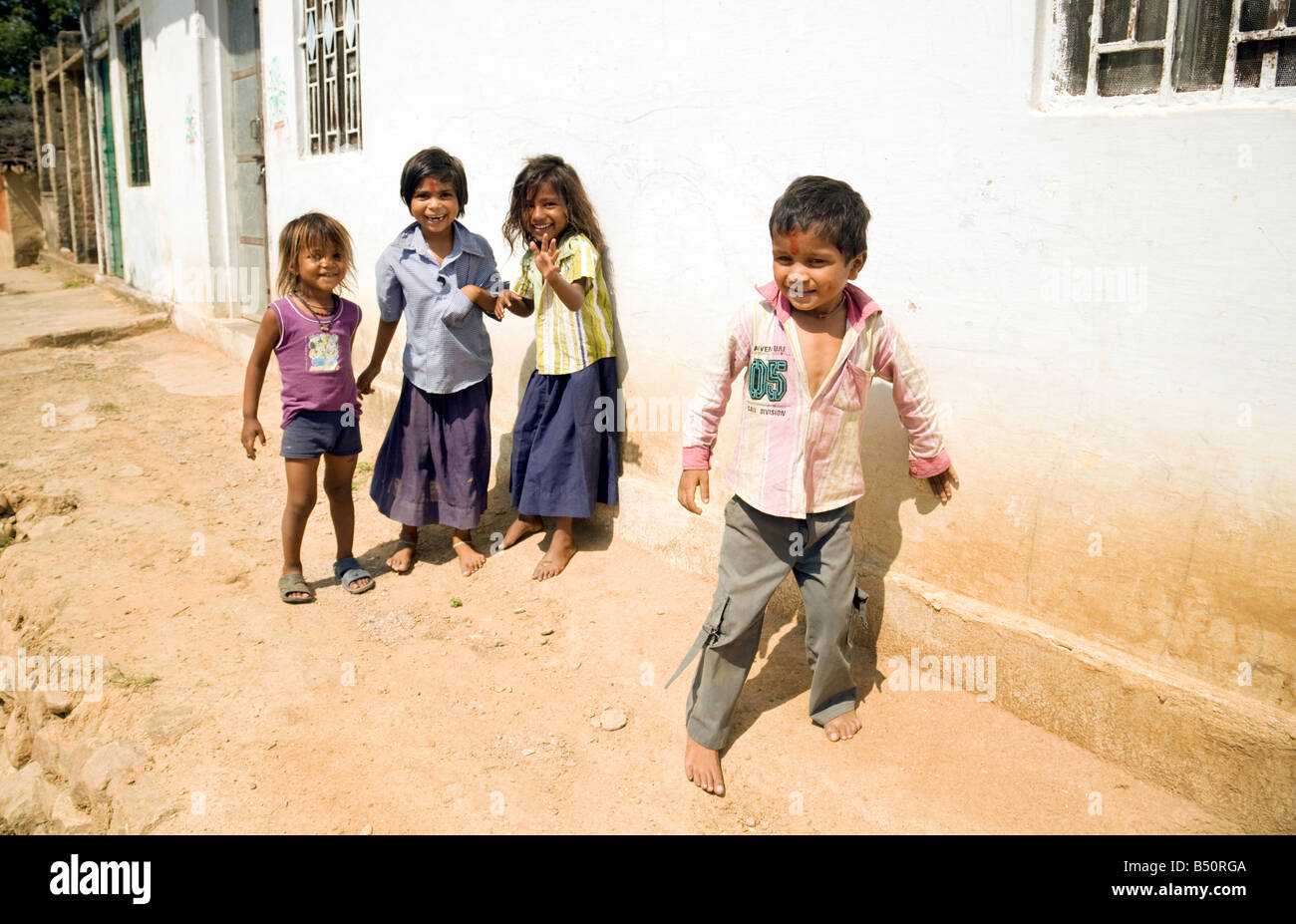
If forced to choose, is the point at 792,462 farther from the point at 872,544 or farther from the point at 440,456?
the point at 440,456

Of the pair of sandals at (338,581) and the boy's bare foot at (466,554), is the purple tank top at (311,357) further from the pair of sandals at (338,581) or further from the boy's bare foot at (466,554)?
the boy's bare foot at (466,554)

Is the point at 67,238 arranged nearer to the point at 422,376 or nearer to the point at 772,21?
the point at 422,376

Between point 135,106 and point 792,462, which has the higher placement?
point 135,106

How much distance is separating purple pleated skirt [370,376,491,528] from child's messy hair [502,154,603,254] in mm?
699

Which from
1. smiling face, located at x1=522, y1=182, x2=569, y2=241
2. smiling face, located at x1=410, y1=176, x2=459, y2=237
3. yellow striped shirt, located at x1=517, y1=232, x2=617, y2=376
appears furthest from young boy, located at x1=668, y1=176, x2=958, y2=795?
smiling face, located at x1=410, y1=176, x2=459, y2=237

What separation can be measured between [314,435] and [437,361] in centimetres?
56

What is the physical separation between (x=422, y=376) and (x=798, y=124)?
1.74 metres

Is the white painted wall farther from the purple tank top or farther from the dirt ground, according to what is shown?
the purple tank top

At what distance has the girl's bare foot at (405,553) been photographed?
12.6 ft

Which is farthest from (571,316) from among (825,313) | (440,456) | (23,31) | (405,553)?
(23,31)

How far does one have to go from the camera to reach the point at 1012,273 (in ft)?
8.18

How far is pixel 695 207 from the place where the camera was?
3367 mm

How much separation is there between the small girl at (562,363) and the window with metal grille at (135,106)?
8195 mm

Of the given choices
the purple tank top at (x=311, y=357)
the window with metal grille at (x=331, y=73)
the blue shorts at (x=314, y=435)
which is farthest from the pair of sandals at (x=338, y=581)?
the window with metal grille at (x=331, y=73)
